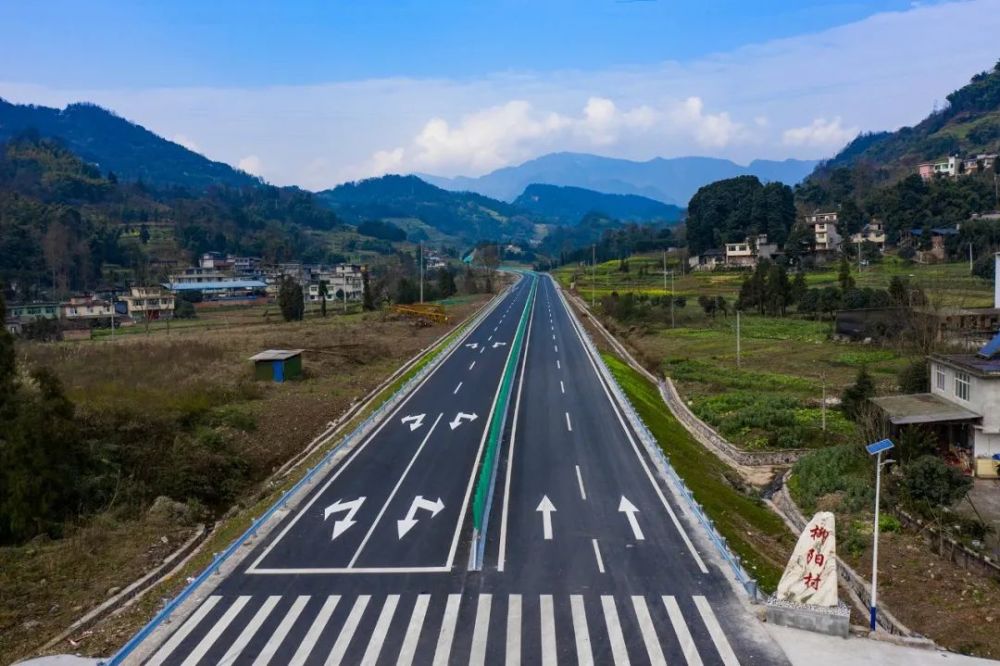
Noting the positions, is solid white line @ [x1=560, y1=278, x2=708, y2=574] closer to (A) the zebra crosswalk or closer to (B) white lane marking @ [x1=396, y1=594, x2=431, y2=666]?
(A) the zebra crosswalk

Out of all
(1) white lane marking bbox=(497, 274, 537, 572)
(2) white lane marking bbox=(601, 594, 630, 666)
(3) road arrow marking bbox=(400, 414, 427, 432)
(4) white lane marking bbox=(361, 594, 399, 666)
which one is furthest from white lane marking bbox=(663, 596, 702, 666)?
(3) road arrow marking bbox=(400, 414, 427, 432)

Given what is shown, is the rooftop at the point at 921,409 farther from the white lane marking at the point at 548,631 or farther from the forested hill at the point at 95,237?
the forested hill at the point at 95,237

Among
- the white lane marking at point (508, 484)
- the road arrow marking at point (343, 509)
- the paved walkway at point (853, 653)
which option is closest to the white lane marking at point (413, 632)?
the white lane marking at point (508, 484)

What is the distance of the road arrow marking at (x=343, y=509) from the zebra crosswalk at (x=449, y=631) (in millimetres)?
4026

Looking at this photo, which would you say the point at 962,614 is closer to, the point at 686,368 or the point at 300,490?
the point at 300,490

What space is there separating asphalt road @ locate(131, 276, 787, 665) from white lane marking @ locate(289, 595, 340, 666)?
0.04m

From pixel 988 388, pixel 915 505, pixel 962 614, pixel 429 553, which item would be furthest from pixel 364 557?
pixel 988 388

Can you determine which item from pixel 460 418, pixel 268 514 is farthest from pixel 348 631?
pixel 460 418

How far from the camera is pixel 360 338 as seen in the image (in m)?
58.9

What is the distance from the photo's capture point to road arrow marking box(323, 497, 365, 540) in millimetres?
20442

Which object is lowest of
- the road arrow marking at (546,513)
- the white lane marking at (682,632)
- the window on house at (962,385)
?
the white lane marking at (682,632)

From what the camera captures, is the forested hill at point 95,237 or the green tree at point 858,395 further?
the forested hill at point 95,237

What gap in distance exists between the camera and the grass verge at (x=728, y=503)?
19.8 meters

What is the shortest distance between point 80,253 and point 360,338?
7867cm
